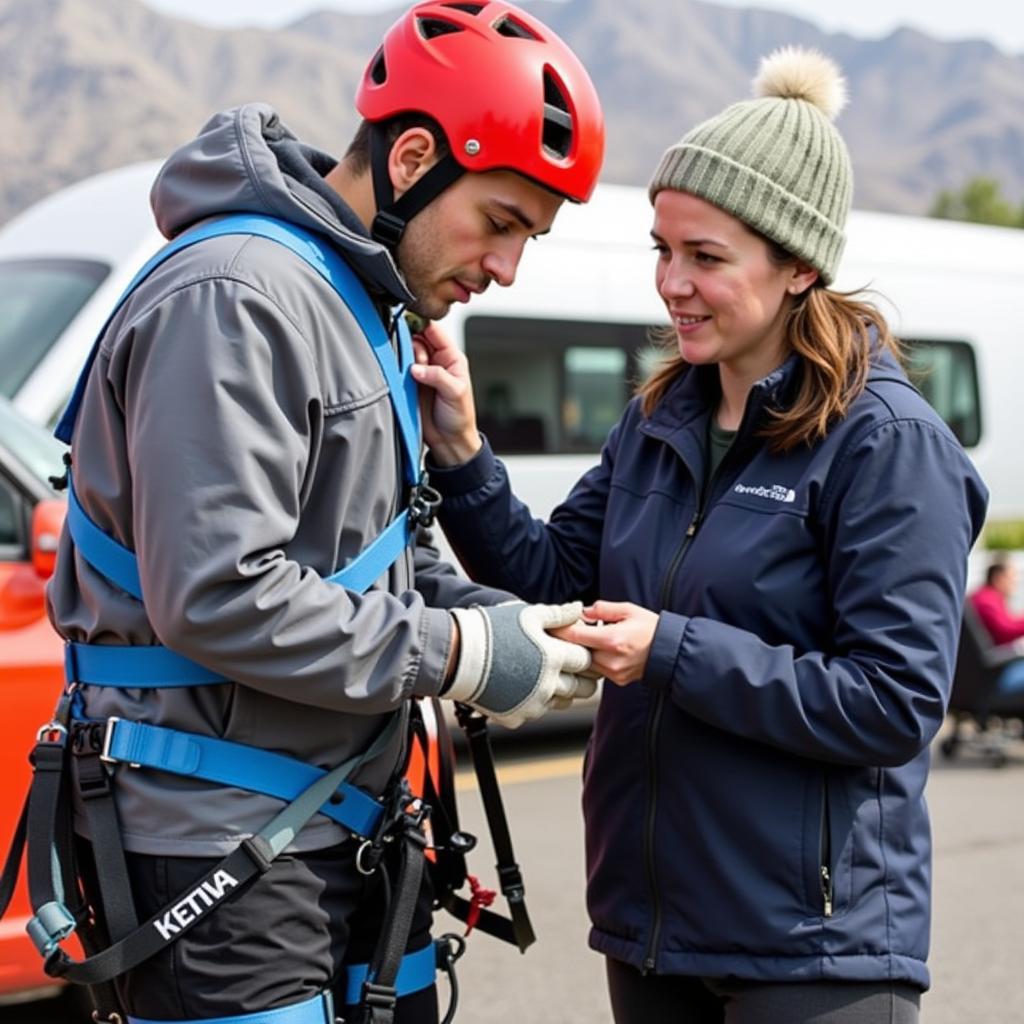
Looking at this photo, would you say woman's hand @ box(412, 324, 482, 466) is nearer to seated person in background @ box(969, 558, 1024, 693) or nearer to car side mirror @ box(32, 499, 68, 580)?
car side mirror @ box(32, 499, 68, 580)

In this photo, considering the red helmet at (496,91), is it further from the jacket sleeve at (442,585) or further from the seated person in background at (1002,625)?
the seated person in background at (1002,625)

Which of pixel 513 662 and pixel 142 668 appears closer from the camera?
pixel 142 668

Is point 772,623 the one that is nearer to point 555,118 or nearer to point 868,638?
point 868,638

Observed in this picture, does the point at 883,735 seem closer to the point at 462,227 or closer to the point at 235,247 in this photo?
the point at 462,227

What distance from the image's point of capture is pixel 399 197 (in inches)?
95.4

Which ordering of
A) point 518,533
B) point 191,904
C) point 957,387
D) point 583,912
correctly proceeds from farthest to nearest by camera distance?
point 957,387
point 583,912
point 518,533
point 191,904

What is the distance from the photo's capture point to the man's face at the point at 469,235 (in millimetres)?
2436

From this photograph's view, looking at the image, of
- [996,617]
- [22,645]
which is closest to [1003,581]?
[996,617]

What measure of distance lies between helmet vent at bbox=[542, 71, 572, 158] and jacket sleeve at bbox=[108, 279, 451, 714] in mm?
573

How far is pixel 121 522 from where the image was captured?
7.11 ft

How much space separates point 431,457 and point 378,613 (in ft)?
2.52

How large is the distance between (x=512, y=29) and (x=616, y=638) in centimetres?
95

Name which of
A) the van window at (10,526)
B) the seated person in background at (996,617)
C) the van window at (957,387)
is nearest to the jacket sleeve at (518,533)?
the van window at (10,526)

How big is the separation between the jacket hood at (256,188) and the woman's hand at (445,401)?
40cm
